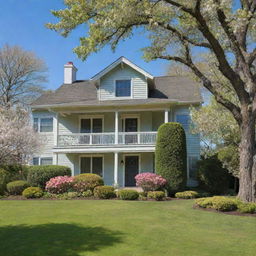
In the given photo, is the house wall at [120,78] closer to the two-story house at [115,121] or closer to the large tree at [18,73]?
the two-story house at [115,121]

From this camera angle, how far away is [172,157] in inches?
674

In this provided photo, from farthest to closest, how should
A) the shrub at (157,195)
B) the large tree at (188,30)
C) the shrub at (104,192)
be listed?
1. the shrub at (104,192)
2. the shrub at (157,195)
3. the large tree at (188,30)

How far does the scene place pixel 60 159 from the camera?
23.1 metres

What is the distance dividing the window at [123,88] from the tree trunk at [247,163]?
36.3 ft

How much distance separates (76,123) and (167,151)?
8693 millimetres

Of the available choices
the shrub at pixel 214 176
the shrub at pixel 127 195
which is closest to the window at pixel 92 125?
the shrub at pixel 214 176

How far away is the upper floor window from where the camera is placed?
23.8m

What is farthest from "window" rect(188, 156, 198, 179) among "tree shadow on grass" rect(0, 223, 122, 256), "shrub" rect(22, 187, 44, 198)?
"tree shadow on grass" rect(0, 223, 122, 256)

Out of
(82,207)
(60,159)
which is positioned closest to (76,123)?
(60,159)

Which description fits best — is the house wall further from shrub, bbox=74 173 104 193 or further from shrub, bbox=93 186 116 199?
shrub, bbox=93 186 116 199

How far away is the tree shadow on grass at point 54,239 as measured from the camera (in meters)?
6.77

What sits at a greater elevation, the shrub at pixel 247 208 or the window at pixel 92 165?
the window at pixel 92 165

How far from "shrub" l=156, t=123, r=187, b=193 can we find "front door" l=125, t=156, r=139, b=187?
14.9 feet

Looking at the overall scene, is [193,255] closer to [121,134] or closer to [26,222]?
[26,222]
